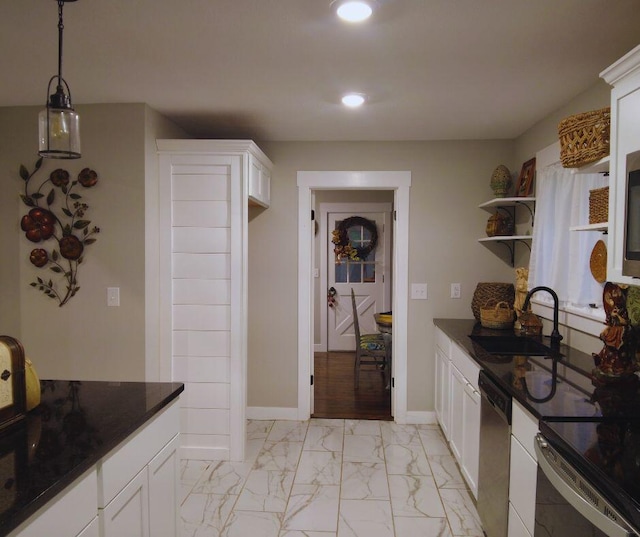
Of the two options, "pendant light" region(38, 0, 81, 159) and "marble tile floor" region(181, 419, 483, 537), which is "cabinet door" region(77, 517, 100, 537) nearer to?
"pendant light" region(38, 0, 81, 159)

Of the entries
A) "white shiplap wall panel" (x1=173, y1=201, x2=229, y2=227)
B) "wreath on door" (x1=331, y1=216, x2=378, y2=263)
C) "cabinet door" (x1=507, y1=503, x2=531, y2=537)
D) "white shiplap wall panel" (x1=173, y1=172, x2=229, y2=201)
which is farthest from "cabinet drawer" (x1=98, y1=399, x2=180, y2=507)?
"wreath on door" (x1=331, y1=216, x2=378, y2=263)

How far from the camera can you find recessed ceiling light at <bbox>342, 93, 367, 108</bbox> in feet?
8.89

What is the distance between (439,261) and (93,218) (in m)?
2.66

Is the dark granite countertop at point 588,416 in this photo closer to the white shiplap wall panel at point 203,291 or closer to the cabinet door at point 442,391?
the cabinet door at point 442,391

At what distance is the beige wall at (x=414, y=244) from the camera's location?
3.85 metres

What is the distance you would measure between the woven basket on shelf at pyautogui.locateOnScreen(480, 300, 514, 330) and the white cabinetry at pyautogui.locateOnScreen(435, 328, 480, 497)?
326 mm

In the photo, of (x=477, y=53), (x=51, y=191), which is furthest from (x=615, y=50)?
(x=51, y=191)

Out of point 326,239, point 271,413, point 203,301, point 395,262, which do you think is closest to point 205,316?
point 203,301

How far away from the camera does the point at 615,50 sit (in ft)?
6.88

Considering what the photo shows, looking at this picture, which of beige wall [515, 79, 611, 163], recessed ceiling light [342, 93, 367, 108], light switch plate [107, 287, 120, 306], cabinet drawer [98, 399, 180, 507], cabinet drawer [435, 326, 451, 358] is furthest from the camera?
cabinet drawer [435, 326, 451, 358]

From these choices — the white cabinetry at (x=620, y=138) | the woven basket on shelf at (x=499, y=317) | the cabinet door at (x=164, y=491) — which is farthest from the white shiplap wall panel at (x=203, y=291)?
the white cabinetry at (x=620, y=138)

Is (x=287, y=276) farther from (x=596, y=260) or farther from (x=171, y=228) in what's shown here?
(x=596, y=260)

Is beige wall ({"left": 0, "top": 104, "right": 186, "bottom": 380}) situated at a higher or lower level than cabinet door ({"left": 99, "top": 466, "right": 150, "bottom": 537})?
higher

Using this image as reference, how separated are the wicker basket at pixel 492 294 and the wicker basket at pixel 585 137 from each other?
5.19 ft
